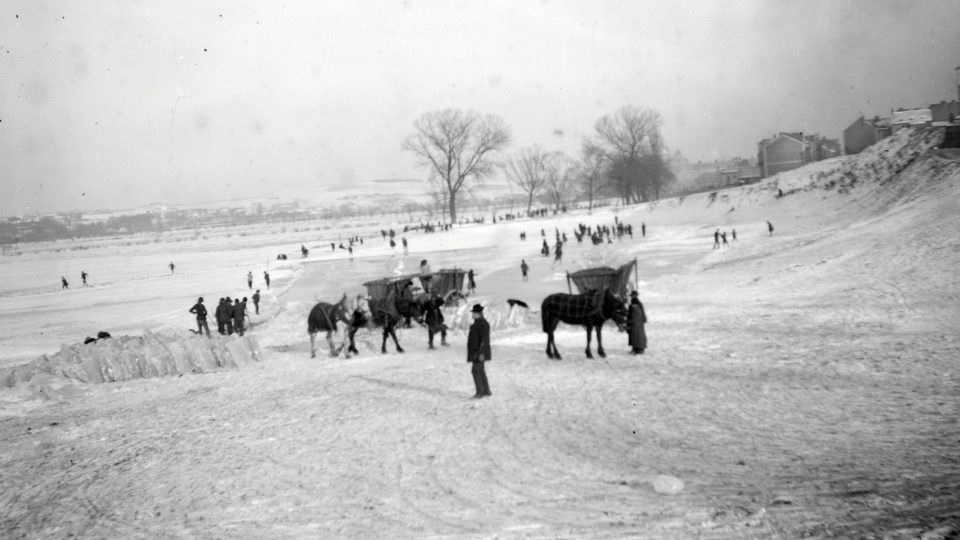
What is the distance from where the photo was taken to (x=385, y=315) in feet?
46.7

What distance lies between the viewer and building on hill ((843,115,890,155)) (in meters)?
73.7

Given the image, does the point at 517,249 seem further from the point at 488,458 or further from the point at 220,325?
the point at 488,458

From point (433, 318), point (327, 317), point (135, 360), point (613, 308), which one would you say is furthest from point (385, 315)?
point (135, 360)

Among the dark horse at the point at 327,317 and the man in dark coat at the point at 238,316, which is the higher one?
the dark horse at the point at 327,317

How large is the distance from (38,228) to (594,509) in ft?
552

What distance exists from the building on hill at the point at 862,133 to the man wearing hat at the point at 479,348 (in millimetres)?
81224

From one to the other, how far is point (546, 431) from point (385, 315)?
24.2 feet

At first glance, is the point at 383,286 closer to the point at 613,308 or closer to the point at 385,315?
the point at 385,315

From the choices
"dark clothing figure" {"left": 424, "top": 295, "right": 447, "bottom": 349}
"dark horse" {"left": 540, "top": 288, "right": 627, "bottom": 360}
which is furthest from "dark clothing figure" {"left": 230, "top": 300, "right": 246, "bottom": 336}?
"dark horse" {"left": 540, "top": 288, "right": 627, "bottom": 360}

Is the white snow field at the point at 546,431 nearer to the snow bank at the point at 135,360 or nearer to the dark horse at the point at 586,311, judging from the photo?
the snow bank at the point at 135,360

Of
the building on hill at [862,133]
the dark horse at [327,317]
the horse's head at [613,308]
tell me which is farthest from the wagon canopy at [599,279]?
the building on hill at [862,133]

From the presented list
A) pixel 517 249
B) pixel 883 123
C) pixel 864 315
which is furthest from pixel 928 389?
pixel 883 123

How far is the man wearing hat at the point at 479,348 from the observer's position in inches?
356

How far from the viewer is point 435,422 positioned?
8258mm
